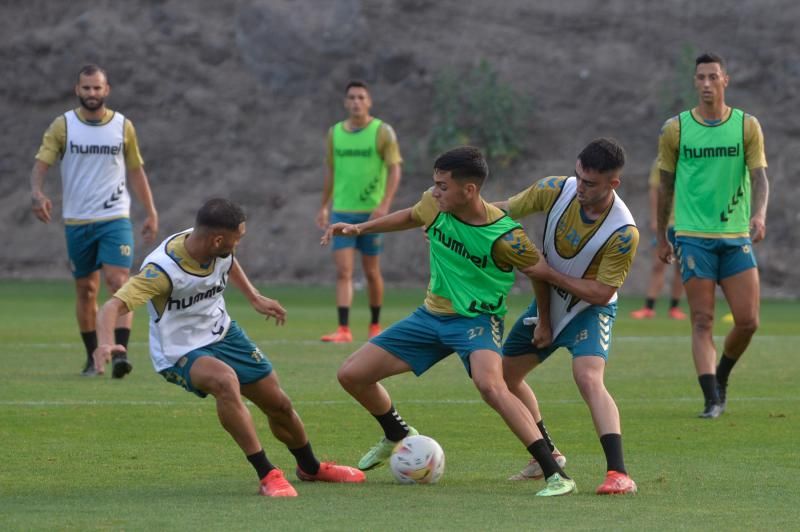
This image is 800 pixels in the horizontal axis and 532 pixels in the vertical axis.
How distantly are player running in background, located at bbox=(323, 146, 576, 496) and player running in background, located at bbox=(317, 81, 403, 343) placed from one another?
8145 millimetres

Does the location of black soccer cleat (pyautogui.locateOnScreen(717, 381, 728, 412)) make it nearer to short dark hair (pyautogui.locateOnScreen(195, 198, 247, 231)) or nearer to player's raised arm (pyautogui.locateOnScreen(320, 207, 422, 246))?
player's raised arm (pyautogui.locateOnScreen(320, 207, 422, 246))

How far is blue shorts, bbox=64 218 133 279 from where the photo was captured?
12680 mm

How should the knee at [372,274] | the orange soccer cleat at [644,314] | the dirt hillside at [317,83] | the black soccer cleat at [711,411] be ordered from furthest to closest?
1. the dirt hillside at [317,83]
2. the orange soccer cleat at [644,314]
3. the knee at [372,274]
4. the black soccer cleat at [711,411]

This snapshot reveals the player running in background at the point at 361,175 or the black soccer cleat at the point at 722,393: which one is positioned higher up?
the player running in background at the point at 361,175

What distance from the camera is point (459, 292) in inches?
299

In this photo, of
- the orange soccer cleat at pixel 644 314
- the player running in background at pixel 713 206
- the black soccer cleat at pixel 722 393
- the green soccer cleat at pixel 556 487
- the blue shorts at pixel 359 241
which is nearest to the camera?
the green soccer cleat at pixel 556 487

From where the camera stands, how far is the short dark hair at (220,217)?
7227 millimetres

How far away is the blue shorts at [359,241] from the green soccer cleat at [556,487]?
868 cm

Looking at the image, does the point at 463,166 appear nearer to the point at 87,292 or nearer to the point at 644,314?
the point at 87,292

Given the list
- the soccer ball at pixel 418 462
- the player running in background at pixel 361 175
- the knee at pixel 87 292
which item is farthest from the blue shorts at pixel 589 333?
the player running in background at pixel 361 175

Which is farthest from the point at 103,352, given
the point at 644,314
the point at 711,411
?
the point at 644,314

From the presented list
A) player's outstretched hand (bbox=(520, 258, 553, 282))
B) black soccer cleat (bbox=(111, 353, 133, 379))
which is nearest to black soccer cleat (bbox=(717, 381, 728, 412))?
player's outstretched hand (bbox=(520, 258, 553, 282))

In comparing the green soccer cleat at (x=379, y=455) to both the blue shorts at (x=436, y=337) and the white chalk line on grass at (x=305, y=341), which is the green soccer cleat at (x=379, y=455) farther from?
the white chalk line on grass at (x=305, y=341)

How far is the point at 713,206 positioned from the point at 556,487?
3861 mm
